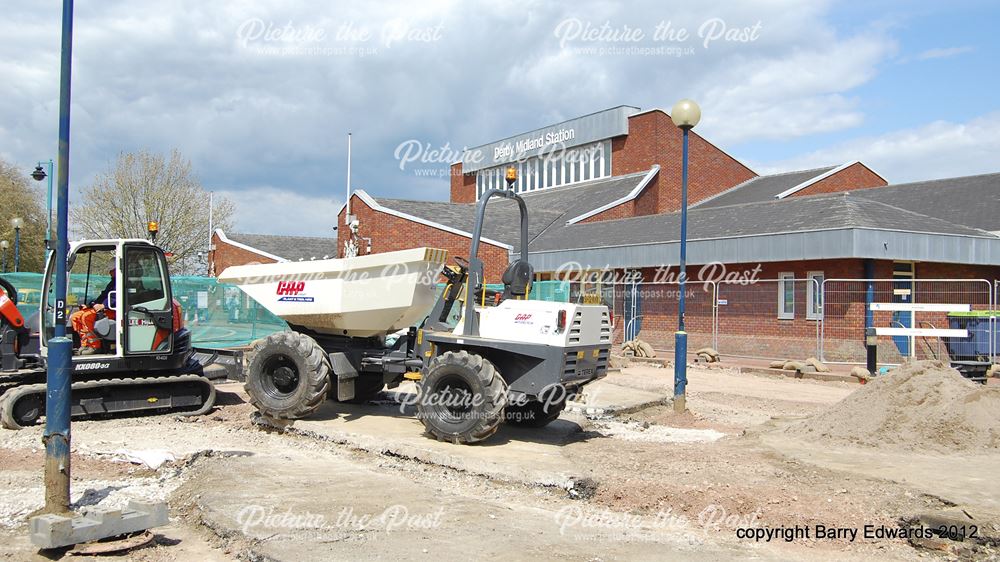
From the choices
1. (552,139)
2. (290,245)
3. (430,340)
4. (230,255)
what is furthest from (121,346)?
(290,245)

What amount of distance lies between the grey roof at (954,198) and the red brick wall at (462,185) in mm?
26187

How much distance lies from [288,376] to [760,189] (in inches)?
1225

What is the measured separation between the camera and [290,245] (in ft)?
167

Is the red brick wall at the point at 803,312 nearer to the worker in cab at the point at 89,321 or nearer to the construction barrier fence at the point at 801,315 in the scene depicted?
the construction barrier fence at the point at 801,315

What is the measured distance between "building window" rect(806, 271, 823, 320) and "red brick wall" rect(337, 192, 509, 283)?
1118 cm

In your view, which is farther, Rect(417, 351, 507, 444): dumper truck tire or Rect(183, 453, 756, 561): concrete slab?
Rect(417, 351, 507, 444): dumper truck tire

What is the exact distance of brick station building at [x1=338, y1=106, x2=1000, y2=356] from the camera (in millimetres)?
20422

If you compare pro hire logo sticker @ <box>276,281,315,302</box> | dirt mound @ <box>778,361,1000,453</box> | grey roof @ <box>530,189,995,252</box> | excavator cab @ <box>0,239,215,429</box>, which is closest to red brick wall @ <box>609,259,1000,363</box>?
grey roof @ <box>530,189,995,252</box>

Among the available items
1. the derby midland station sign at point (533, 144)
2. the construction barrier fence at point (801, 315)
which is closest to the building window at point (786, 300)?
the construction barrier fence at point (801, 315)

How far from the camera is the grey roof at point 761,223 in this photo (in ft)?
70.3

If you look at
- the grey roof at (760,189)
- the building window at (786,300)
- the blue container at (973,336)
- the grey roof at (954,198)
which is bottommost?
the blue container at (973,336)

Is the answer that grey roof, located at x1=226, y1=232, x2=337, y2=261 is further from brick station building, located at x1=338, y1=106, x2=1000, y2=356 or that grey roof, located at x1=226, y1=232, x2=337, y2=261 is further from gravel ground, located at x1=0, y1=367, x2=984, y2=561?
gravel ground, located at x1=0, y1=367, x2=984, y2=561

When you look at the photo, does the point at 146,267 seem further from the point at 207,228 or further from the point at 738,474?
the point at 207,228

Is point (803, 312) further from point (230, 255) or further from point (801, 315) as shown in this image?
point (230, 255)
